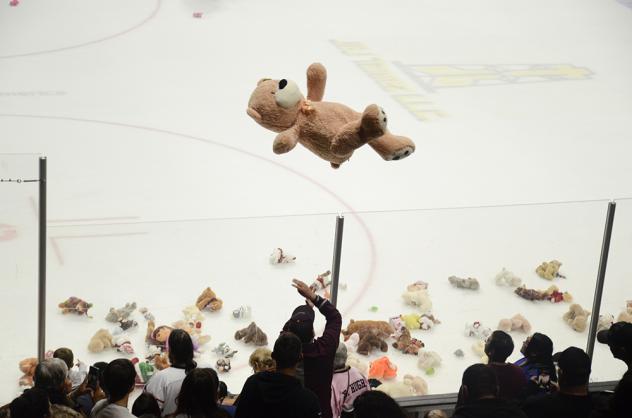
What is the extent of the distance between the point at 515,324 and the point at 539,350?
70 cm

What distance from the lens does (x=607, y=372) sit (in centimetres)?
557

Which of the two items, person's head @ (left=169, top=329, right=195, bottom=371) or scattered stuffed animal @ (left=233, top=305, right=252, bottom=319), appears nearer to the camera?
person's head @ (left=169, top=329, right=195, bottom=371)

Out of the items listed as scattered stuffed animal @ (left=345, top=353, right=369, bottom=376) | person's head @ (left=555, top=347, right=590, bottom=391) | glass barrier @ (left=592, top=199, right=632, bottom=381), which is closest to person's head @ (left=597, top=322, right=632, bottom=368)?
person's head @ (left=555, top=347, right=590, bottom=391)

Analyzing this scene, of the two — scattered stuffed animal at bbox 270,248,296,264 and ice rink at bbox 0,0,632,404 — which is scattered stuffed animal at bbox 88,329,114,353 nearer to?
ice rink at bbox 0,0,632,404

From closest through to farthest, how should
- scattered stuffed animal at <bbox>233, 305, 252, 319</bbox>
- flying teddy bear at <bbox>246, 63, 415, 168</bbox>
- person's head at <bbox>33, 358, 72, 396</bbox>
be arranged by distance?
1. flying teddy bear at <bbox>246, 63, 415, 168</bbox>
2. person's head at <bbox>33, 358, 72, 396</bbox>
3. scattered stuffed animal at <bbox>233, 305, 252, 319</bbox>

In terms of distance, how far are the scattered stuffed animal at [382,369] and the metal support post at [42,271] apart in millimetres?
1745

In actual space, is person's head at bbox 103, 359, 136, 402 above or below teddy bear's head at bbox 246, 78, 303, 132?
below


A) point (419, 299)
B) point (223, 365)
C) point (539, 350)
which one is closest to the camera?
point (539, 350)

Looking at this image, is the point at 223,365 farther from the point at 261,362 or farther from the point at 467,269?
the point at 467,269

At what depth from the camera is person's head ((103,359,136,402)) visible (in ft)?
12.5

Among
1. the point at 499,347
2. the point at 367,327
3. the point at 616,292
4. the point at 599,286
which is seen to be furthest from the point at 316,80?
the point at 616,292

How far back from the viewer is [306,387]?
423 centimetres

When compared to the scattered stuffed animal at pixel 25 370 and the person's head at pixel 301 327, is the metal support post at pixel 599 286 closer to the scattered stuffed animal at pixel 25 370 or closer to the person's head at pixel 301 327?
the person's head at pixel 301 327

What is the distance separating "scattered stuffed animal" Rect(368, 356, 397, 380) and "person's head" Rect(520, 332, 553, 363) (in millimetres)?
874
